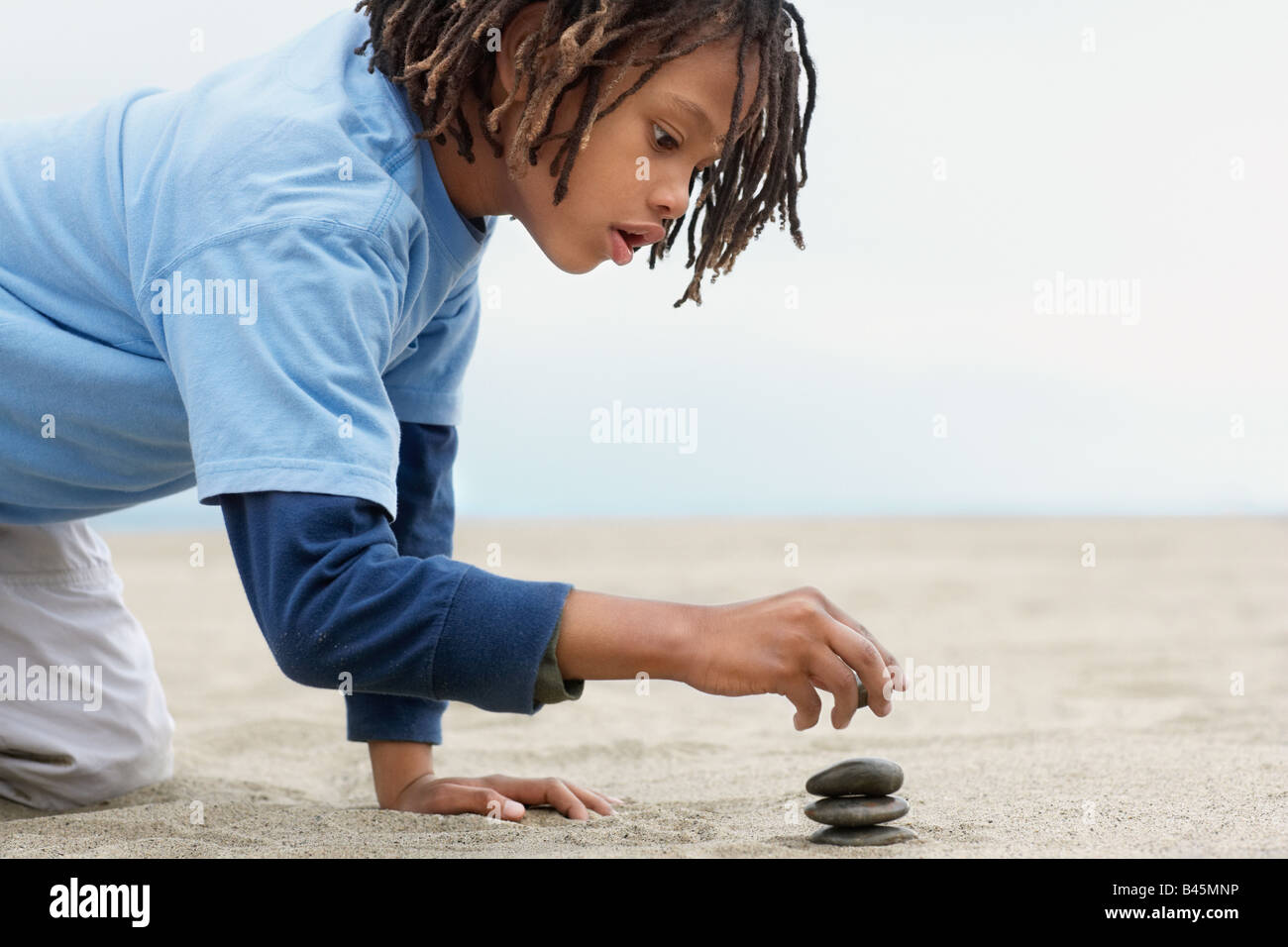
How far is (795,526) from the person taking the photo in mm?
14664

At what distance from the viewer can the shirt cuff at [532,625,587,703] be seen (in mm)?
1461

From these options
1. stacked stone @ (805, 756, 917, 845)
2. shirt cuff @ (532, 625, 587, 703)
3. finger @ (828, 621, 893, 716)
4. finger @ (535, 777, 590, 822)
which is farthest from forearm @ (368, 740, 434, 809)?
finger @ (828, 621, 893, 716)

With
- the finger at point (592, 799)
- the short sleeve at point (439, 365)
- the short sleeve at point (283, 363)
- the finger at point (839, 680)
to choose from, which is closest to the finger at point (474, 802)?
the finger at point (592, 799)

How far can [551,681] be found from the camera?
1468 mm

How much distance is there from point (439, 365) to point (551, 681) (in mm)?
991

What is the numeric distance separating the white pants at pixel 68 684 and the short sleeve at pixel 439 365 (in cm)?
69

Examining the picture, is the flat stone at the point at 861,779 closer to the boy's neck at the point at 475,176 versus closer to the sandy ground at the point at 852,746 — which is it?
the sandy ground at the point at 852,746

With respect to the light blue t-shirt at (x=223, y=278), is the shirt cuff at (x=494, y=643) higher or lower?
lower

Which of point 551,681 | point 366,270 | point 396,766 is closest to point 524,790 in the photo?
point 396,766

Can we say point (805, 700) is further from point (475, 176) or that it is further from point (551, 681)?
point (475, 176)

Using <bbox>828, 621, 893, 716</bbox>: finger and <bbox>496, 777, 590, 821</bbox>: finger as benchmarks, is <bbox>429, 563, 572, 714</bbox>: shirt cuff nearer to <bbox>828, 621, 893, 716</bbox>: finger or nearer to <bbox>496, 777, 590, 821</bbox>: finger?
<bbox>828, 621, 893, 716</bbox>: finger

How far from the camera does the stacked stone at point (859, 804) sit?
1740mm

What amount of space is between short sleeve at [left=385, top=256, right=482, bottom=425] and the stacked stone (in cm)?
98

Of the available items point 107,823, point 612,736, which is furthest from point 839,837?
point 612,736
